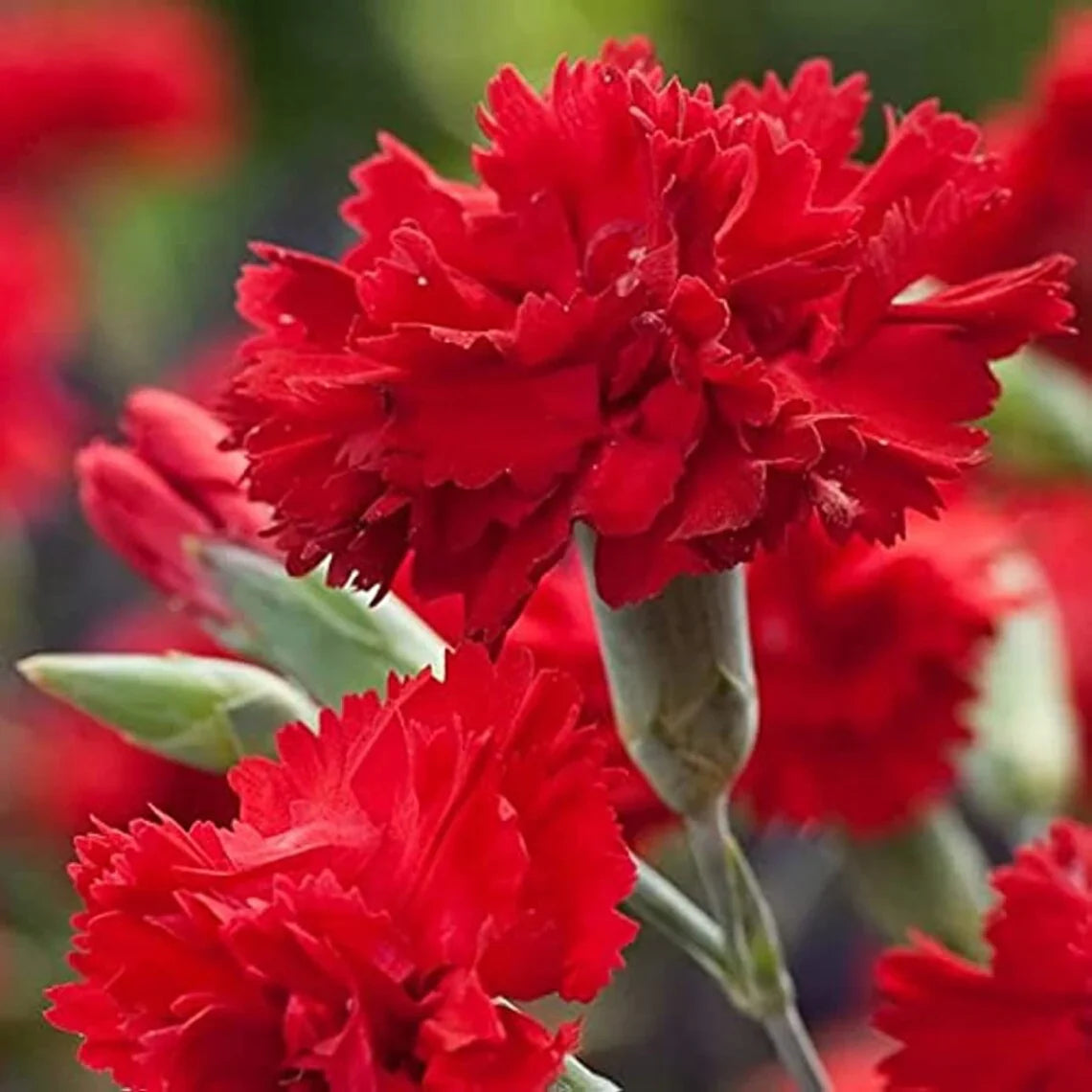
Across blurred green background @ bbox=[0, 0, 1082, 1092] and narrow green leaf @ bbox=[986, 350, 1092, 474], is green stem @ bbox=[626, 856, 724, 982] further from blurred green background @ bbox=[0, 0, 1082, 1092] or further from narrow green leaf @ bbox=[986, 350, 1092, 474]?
blurred green background @ bbox=[0, 0, 1082, 1092]

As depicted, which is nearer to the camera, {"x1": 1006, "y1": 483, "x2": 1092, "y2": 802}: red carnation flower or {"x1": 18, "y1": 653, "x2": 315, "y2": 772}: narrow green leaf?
{"x1": 18, "y1": 653, "x2": 315, "y2": 772}: narrow green leaf

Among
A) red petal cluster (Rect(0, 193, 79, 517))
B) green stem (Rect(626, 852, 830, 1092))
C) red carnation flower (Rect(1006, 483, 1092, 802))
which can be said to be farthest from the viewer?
red petal cluster (Rect(0, 193, 79, 517))

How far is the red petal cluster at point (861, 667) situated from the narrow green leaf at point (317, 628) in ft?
0.37

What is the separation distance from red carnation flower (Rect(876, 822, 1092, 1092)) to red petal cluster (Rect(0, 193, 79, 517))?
0.72 meters

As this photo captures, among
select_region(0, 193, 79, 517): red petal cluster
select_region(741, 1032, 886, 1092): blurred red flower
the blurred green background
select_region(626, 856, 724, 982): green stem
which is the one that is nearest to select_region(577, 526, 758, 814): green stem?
select_region(626, 856, 724, 982): green stem

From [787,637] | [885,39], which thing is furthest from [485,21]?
[787,637]

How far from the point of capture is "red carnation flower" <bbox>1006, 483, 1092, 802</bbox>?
2.89ft

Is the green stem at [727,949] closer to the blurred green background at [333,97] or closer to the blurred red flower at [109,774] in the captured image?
the blurred red flower at [109,774]

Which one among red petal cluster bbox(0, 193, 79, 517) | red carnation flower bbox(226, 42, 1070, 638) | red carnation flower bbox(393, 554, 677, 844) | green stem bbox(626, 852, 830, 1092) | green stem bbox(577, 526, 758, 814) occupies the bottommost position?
red petal cluster bbox(0, 193, 79, 517)

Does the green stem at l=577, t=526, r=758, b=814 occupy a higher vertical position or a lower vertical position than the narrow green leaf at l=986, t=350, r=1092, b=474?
higher

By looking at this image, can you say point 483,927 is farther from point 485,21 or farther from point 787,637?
point 485,21

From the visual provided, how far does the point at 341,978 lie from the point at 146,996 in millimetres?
38

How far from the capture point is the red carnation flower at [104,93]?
4.96 ft

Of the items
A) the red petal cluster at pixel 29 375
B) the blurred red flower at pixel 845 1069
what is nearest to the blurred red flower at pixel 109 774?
the red petal cluster at pixel 29 375
